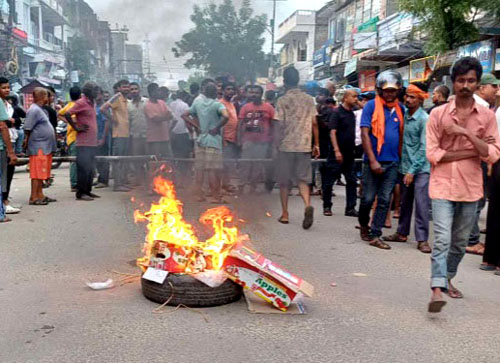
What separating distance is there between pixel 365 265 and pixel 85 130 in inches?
207

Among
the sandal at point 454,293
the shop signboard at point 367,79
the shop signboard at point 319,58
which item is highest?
the shop signboard at point 319,58

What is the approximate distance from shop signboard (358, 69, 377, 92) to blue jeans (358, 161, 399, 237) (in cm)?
1718

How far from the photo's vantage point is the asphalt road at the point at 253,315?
3.21 meters

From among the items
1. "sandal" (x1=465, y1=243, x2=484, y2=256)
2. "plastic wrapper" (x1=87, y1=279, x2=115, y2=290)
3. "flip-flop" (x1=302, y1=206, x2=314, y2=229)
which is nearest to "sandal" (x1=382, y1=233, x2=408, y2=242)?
"sandal" (x1=465, y1=243, x2=484, y2=256)

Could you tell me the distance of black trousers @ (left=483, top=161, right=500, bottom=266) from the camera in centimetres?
518

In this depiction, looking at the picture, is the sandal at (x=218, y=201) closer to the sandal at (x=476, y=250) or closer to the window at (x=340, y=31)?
the sandal at (x=476, y=250)

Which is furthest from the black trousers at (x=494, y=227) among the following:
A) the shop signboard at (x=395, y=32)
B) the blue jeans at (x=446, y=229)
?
the shop signboard at (x=395, y=32)

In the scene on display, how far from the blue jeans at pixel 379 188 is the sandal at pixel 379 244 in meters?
0.07

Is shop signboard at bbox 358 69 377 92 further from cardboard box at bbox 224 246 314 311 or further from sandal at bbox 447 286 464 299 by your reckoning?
cardboard box at bbox 224 246 314 311

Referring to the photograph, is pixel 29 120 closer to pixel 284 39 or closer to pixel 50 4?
pixel 50 4

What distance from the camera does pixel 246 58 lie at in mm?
10227

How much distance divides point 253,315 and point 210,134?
501 centimetres

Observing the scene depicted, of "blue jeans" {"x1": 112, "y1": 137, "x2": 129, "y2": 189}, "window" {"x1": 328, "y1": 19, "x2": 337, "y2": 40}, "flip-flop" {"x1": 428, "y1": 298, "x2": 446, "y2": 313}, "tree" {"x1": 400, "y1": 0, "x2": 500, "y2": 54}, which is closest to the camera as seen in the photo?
"flip-flop" {"x1": 428, "y1": 298, "x2": 446, "y2": 313}

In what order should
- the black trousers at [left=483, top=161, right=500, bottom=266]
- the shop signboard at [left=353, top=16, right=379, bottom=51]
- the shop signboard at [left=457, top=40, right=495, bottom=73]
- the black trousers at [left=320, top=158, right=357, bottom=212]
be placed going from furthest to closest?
the shop signboard at [left=353, top=16, right=379, bottom=51]
the shop signboard at [left=457, top=40, right=495, bottom=73]
the black trousers at [left=320, top=158, right=357, bottom=212]
the black trousers at [left=483, top=161, right=500, bottom=266]
